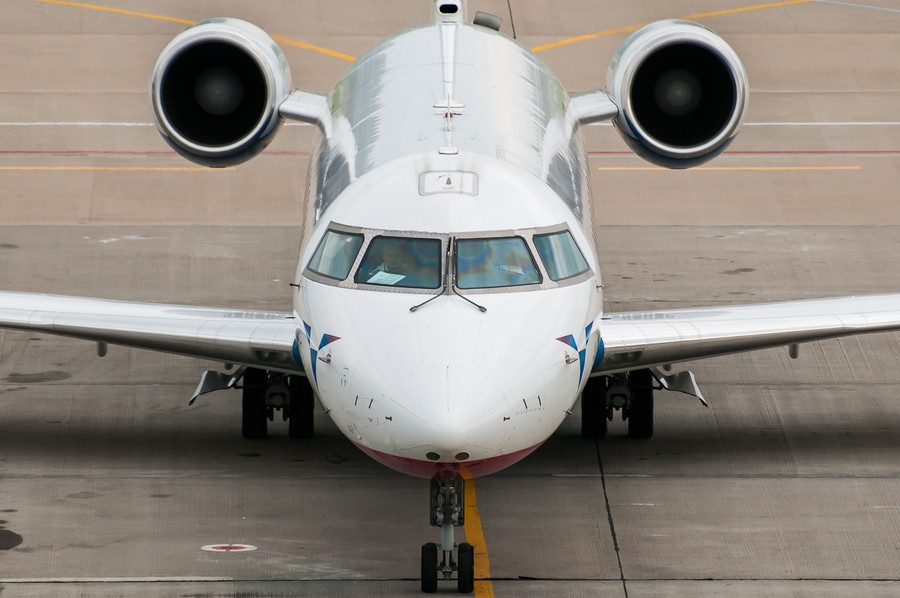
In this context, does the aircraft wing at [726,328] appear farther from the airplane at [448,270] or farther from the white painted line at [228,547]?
the white painted line at [228,547]

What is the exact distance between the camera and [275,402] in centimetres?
1434

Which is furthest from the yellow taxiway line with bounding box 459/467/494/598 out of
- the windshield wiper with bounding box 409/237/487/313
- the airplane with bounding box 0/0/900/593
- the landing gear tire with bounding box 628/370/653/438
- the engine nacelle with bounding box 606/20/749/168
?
the engine nacelle with bounding box 606/20/749/168

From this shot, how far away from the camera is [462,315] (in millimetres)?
10852

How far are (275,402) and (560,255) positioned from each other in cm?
377

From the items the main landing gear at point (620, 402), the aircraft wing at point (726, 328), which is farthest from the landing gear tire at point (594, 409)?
the aircraft wing at point (726, 328)

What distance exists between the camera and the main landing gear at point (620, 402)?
14328 millimetres

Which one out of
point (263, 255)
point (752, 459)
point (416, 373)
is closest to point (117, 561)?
point (416, 373)

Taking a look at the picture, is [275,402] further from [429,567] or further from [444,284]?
Result: [444,284]

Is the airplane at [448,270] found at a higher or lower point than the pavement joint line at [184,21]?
lower

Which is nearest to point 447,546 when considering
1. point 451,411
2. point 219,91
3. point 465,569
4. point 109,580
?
point 465,569

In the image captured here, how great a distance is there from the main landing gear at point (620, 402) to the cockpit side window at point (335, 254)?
11.1 ft

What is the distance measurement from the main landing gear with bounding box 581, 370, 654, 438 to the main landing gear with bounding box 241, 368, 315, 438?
265 centimetres

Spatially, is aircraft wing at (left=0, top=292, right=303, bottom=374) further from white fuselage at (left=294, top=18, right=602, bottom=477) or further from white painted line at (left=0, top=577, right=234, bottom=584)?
white painted line at (left=0, top=577, right=234, bottom=584)

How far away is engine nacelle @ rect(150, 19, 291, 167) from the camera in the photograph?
16109mm
